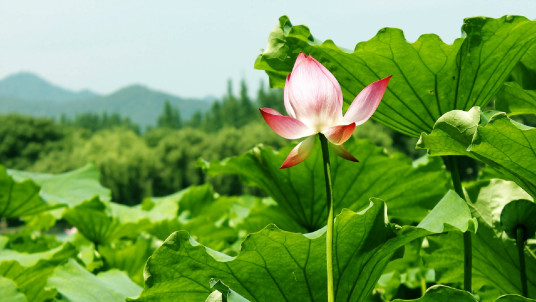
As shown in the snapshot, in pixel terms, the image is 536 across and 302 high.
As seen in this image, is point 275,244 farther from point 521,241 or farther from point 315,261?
point 521,241

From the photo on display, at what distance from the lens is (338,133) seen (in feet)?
2.18

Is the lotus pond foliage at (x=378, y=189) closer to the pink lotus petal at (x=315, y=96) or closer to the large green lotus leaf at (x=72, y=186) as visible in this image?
the pink lotus petal at (x=315, y=96)

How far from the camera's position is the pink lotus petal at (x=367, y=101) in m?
0.67

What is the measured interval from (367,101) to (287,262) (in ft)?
0.88

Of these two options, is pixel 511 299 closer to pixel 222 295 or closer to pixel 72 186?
pixel 222 295

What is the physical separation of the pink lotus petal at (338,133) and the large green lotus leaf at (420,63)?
0.28 metres

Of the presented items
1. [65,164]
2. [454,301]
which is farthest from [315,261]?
[65,164]

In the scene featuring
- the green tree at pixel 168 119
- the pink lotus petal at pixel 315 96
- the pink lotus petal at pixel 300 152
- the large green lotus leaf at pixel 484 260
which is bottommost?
the green tree at pixel 168 119

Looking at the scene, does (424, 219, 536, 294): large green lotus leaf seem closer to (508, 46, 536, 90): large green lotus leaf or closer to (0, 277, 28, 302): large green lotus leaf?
(508, 46, 536, 90): large green lotus leaf

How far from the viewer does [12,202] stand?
91.7 inches

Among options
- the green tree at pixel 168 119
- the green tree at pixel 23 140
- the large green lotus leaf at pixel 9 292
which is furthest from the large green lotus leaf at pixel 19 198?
the green tree at pixel 168 119

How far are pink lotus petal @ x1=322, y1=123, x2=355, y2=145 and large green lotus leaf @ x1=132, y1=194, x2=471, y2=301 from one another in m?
0.12

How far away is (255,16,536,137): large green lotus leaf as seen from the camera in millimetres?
888

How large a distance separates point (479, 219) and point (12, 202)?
1.99 metres
